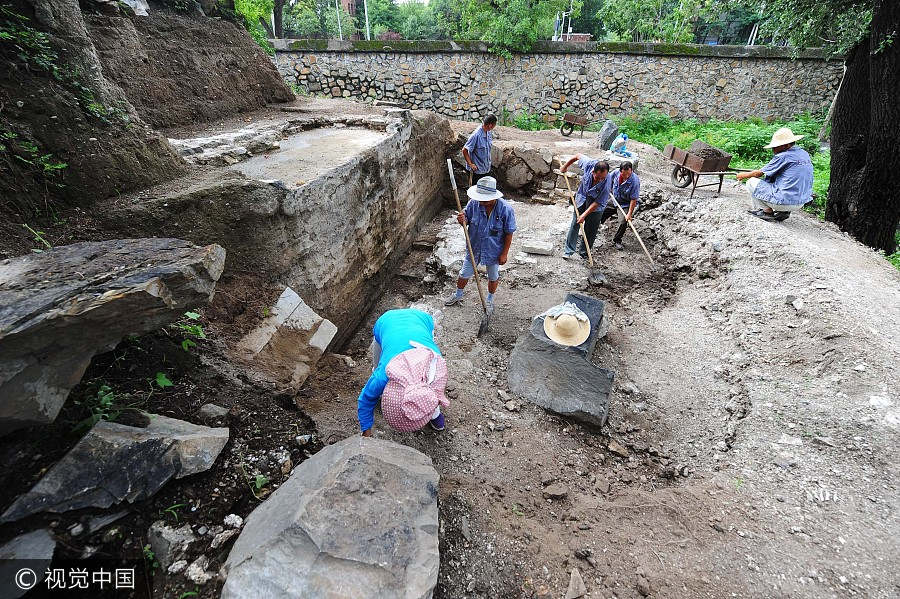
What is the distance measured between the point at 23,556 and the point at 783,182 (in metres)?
8.65

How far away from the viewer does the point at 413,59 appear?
14.5m

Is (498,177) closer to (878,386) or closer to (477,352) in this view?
(477,352)

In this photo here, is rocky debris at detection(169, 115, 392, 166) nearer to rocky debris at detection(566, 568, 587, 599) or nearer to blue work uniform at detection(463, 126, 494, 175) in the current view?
blue work uniform at detection(463, 126, 494, 175)

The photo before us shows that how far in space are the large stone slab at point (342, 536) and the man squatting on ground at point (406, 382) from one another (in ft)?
1.31

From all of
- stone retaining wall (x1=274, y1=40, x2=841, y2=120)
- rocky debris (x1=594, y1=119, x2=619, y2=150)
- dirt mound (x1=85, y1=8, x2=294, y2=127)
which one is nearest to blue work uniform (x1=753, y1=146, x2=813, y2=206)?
rocky debris (x1=594, y1=119, x2=619, y2=150)

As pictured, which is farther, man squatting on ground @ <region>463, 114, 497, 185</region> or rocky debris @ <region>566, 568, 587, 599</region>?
man squatting on ground @ <region>463, 114, 497, 185</region>

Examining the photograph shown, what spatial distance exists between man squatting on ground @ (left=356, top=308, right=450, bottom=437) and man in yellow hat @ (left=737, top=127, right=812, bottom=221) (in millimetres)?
6222

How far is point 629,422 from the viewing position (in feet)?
13.3

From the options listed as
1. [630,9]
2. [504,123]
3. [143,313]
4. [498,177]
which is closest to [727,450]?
[143,313]

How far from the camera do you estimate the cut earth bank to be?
2486 millimetres

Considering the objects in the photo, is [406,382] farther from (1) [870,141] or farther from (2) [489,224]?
(1) [870,141]

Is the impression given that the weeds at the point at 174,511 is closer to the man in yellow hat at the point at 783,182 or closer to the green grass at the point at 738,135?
the man in yellow hat at the point at 783,182

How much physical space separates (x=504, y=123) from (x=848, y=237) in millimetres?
11283

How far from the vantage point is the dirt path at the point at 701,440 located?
8.32 ft
